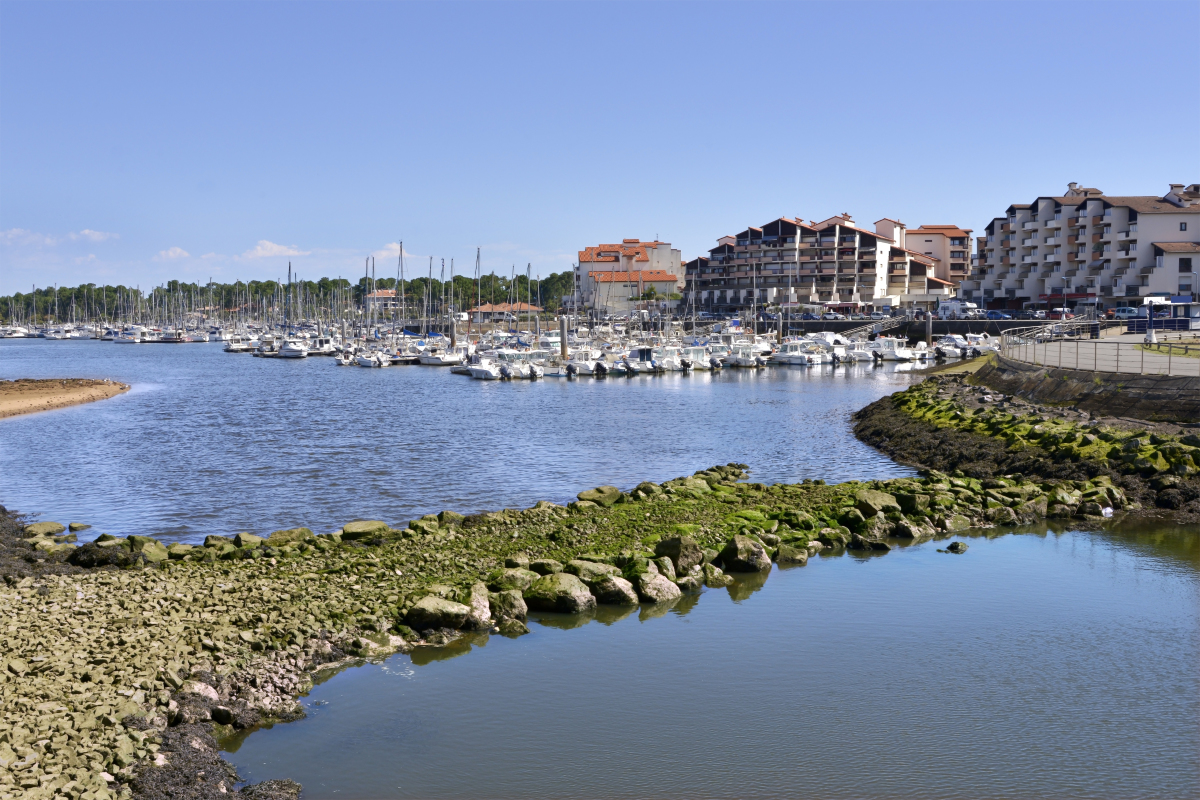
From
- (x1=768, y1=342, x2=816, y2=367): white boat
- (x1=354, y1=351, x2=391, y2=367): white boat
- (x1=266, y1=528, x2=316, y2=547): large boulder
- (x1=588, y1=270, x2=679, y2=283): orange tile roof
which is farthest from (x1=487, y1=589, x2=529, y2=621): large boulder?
(x1=588, y1=270, x2=679, y2=283): orange tile roof

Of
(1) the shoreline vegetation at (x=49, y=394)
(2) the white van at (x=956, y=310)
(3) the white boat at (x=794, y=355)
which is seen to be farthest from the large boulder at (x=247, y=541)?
(2) the white van at (x=956, y=310)

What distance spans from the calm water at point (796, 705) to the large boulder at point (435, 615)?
0.51m

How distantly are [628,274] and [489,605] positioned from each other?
164m

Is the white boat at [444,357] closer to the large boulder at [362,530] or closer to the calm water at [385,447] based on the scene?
the calm water at [385,447]

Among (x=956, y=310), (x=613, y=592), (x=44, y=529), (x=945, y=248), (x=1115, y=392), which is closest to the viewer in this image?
(x=613, y=592)

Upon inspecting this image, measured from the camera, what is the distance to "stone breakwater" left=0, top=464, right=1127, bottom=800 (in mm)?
9930

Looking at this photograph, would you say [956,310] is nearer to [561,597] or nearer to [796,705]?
[561,597]

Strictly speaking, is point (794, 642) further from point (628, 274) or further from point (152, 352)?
point (628, 274)

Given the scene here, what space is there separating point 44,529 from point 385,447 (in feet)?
55.8

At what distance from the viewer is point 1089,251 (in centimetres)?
11425

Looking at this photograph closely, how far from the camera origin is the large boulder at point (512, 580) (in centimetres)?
1600

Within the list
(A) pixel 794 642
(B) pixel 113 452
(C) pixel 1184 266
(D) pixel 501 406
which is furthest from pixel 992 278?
(A) pixel 794 642

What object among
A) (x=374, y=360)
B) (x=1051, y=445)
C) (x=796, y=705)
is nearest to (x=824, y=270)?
(x=374, y=360)

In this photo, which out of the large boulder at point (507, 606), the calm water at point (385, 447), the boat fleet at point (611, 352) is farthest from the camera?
the boat fleet at point (611, 352)
